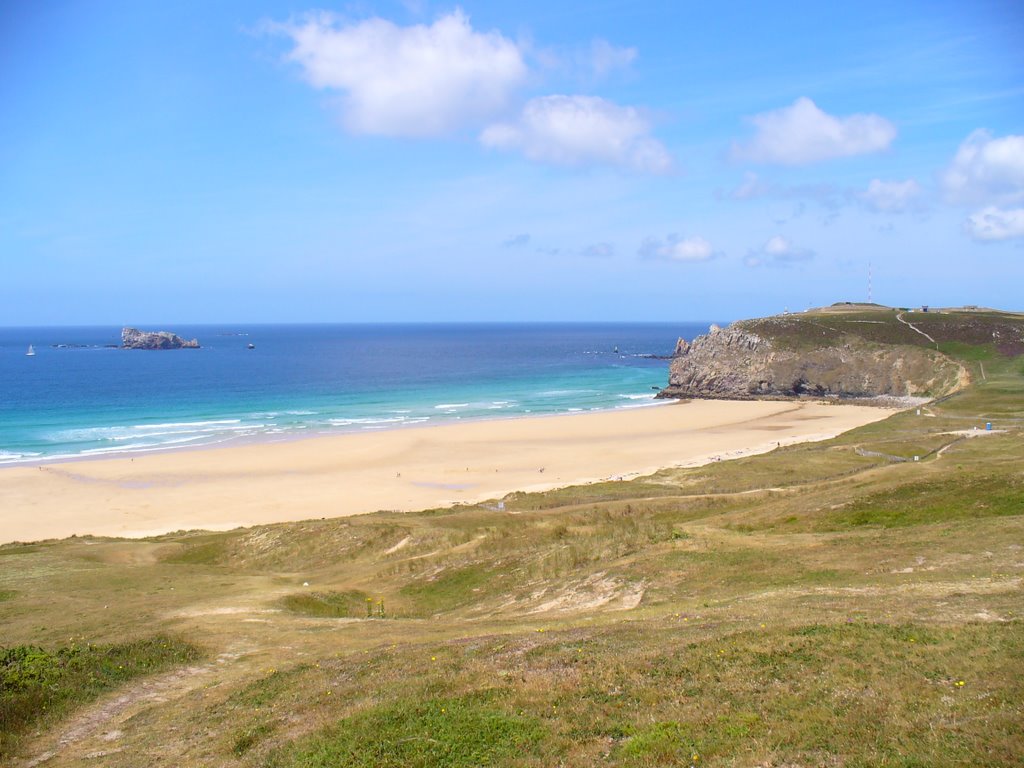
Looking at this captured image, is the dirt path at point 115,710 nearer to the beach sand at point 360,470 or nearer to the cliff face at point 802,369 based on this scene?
the beach sand at point 360,470

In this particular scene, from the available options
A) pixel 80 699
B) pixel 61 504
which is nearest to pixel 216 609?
pixel 80 699

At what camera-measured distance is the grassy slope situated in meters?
12.9

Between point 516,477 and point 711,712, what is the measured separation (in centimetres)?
5572

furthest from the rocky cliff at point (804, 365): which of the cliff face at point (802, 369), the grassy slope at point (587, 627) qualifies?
the grassy slope at point (587, 627)

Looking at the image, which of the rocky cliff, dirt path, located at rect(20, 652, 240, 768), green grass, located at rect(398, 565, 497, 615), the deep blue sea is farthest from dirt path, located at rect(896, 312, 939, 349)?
dirt path, located at rect(20, 652, 240, 768)

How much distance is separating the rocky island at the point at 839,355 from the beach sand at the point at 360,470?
19.2 m

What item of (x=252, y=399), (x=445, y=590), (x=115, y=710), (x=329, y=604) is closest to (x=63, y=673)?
(x=115, y=710)

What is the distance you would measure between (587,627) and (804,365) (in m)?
123

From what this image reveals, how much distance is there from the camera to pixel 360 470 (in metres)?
72.9

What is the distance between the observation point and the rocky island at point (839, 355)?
121 meters

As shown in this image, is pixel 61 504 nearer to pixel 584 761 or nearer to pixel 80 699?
pixel 80 699

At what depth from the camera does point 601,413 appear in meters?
114

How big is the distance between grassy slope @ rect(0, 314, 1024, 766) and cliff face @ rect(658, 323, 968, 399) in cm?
8456

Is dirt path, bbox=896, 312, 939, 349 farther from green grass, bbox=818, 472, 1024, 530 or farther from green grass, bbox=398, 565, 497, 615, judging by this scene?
green grass, bbox=398, 565, 497, 615
